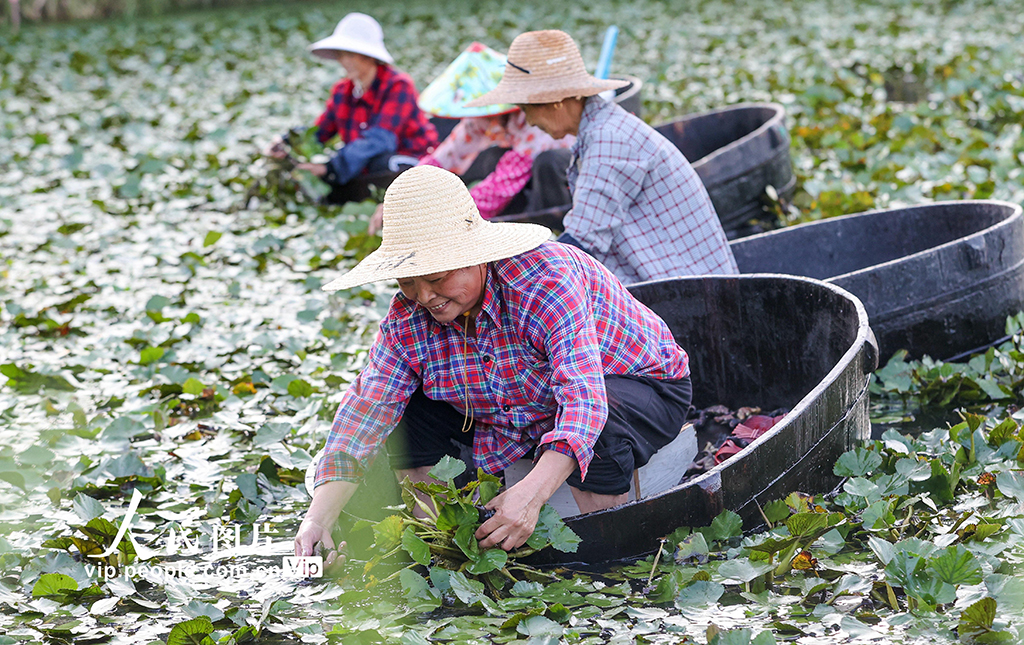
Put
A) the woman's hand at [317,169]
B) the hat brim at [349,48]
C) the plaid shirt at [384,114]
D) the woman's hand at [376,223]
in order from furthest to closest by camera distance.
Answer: the woman's hand at [317,169] < the plaid shirt at [384,114] < the hat brim at [349,48] < the woman's hand at [376,223]

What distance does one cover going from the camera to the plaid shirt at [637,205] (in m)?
2.89

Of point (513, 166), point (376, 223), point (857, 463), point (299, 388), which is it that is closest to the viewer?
point (857, 463)

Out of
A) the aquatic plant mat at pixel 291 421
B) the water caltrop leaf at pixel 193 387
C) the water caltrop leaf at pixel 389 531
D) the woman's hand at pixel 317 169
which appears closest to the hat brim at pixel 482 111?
the aquatic plant mat at pixel 291 421

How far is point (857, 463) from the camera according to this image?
2.31 meters

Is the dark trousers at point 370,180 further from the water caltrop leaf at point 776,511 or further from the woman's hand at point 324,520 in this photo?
the water caltrop leaf at point 776,511

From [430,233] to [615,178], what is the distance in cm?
100

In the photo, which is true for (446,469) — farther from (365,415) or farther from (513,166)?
(513,166)

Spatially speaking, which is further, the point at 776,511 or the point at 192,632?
the point at 776,511

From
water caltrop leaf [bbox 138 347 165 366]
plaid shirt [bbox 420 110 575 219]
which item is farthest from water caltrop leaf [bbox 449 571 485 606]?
plaid shirt [bbox 420 110 575 219]

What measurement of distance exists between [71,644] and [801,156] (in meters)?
4.23

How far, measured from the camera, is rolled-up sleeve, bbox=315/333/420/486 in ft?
7.20

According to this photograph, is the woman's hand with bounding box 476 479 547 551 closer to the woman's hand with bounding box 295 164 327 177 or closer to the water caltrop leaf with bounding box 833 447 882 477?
the water caltrop leaf with bounding box 833 447 882 477

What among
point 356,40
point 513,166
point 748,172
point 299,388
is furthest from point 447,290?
point 356,40

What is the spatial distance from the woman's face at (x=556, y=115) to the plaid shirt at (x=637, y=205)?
0.08ft
